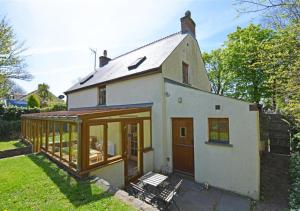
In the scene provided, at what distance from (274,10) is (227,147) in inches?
210

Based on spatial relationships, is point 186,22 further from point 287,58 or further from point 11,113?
point 11,113

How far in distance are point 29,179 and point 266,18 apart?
9946mm

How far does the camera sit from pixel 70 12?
29.8 ft

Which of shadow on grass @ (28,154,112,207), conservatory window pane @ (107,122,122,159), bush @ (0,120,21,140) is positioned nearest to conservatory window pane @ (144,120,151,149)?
conservatory window pane @ (107,122,122,159)

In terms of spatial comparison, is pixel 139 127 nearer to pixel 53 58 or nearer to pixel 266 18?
pixel 266 18

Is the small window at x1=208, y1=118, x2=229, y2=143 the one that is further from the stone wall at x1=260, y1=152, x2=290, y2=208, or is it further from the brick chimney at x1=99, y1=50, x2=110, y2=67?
the brick chimney at x1=99, y1=50, x2=110, y2=67

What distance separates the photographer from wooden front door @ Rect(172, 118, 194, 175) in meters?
9.16

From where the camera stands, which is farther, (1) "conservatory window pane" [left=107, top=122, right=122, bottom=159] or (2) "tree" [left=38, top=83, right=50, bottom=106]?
(2) "tree" [left=38, top=83, right=50, bottom=106]

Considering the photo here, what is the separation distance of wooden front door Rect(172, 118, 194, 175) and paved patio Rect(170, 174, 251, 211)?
127 centimetres

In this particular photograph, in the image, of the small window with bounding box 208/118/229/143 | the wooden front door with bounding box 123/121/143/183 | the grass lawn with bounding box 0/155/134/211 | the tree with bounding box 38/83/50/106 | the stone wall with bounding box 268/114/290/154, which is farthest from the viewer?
the tree with bounding box 38/83/50/106

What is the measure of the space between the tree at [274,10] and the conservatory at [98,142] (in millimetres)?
6065

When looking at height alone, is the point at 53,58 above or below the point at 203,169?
above

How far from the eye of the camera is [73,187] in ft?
20.2

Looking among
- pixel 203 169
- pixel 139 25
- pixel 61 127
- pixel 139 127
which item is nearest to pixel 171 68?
pixel 139 25
